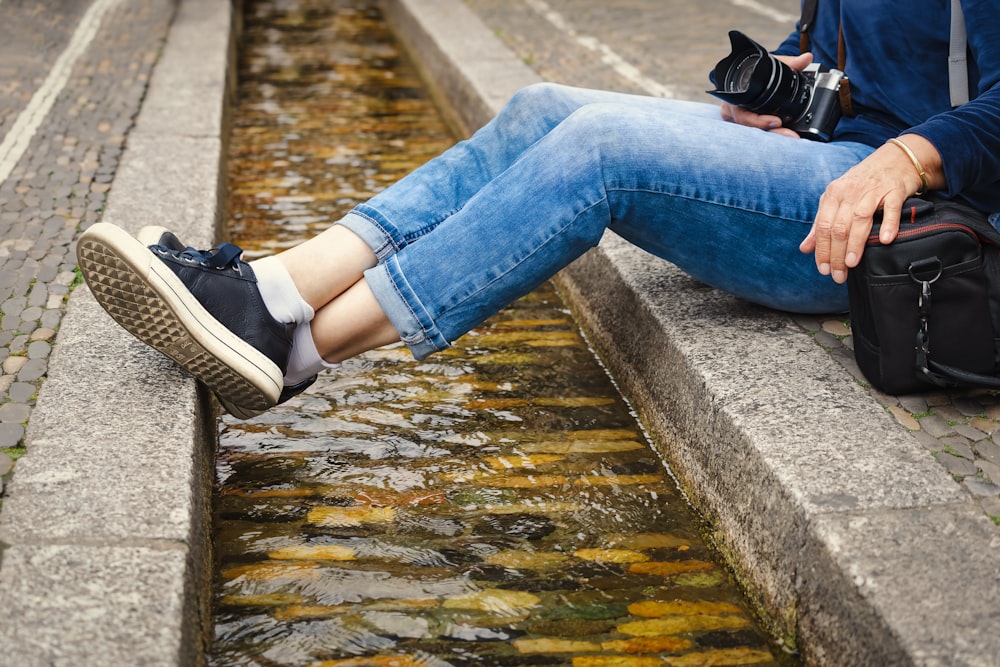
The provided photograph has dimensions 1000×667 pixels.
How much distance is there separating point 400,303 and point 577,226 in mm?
431

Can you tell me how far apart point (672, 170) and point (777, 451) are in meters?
0.67

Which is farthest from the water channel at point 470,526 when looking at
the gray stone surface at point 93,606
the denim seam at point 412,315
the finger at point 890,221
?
the finger at point 890,221

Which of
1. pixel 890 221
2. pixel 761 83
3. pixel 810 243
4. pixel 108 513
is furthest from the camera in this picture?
pixel 761 83

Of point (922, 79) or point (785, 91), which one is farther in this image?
point (785, 91)

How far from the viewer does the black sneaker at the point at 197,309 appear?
2.35 metres

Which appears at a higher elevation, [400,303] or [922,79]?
[922,79]

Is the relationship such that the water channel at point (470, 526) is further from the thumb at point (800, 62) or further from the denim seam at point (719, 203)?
the thumb at point (800, 62)

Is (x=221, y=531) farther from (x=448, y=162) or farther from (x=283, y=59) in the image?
(x=283, y=59)

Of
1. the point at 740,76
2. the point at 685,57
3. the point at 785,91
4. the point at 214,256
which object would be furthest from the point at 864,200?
the point at 685,57

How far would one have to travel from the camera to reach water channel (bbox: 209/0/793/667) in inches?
83.0

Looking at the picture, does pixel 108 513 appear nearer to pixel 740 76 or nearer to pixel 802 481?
pixel 802 481

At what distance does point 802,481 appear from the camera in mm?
2141

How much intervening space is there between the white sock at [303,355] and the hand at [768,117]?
1223mm

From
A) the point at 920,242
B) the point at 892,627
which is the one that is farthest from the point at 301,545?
the point at 920,242
